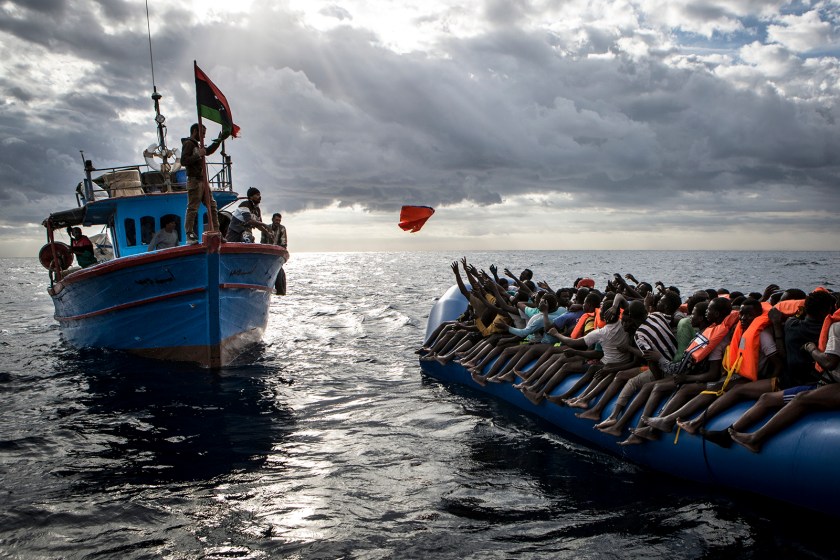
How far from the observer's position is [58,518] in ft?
20.5

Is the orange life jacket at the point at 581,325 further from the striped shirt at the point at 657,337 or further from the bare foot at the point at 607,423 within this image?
the bare foot at the point at 607,423

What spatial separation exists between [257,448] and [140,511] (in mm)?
2152

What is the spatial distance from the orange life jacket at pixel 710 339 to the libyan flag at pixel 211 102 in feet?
32.3

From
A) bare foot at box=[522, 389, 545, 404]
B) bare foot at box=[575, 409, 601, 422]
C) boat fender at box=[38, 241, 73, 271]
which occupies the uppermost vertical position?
boat fender at box=[38, 241, 73, 271]

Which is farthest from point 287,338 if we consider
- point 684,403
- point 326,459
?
point 684,403

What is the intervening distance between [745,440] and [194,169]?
10.3 meters

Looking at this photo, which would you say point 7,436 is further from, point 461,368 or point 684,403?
point 684,403

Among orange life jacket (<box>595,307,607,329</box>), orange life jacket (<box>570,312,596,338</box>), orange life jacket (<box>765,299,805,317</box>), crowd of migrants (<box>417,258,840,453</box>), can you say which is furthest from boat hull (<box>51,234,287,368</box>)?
orange life jacket (<box>765,299,805,317</box>)

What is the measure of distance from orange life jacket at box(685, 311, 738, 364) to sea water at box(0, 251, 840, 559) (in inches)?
53.6

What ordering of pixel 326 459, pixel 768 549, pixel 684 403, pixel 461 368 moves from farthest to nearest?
1. pixel 461 368
2. pixel 326 459
3. pixel 684 403
4. pixel 768 549

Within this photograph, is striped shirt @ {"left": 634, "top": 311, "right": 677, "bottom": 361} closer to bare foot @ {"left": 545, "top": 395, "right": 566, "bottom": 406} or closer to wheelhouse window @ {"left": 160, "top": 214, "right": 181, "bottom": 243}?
bare foot @ {"left": 545, "top": 395, "right": 566, "bottom": 406}

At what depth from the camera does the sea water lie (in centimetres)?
557

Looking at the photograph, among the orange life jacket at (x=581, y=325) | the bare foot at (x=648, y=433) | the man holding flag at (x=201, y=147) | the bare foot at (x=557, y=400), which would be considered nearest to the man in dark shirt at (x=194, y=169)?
the man holding flag at (x=201, y=147)

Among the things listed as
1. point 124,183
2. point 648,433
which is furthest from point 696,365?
point 124,183
